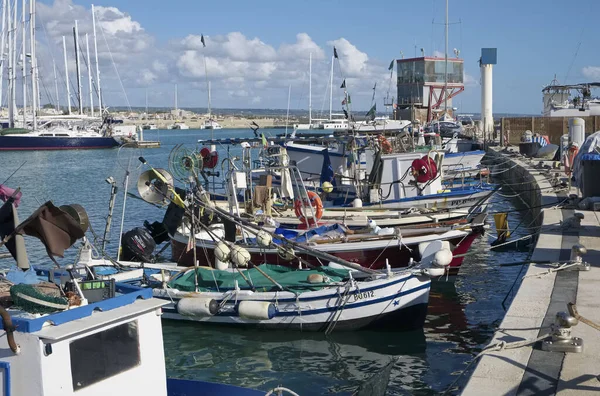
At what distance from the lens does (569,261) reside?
518 inches

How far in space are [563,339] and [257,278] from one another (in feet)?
21.9

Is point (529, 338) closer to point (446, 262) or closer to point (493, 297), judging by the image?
point (446, 262)

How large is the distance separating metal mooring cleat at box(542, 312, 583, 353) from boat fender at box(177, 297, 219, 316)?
21.0 feet

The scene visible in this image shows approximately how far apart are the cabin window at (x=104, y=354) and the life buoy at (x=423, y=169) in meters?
16.6

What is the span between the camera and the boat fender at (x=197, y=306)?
44.3 ft

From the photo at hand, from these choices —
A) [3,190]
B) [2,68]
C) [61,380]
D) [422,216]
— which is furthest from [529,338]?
[2,68]

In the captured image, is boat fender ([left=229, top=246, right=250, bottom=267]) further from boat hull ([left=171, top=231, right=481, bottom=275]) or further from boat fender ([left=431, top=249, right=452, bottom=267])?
boat fender ([left=431, top=249, right=452, bottom=267])

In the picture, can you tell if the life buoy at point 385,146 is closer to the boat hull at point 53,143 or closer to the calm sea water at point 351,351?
the calm sea water at point 351,351

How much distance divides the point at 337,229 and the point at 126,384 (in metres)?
10.5

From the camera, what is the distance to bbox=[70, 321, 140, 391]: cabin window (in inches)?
263

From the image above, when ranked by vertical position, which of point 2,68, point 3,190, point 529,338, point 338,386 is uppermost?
point 2,68

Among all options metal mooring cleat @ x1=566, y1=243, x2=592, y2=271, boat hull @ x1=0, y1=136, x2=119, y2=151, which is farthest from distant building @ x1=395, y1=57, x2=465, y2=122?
metal mooring cleat @ x1=566, y1=243, x2=592, y2=271

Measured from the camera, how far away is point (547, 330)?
9.55 meters

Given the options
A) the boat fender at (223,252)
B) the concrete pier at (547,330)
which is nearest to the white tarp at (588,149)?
the concrete pier at (547,330)
